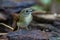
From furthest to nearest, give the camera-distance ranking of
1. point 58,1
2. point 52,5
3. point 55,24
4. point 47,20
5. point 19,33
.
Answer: point 52,5 → point 58,1 → point 47,20 → point 55,24 → point 19,33

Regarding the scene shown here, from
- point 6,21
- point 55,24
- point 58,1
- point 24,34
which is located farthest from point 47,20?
point 58,1

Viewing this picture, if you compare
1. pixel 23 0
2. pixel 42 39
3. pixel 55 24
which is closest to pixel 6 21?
pixel 55 24

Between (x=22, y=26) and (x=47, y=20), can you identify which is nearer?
(x=22, y=26)

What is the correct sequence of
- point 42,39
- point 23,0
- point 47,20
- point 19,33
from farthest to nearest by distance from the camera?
point 23,0
point 47,20
point 19,33
point 42,39

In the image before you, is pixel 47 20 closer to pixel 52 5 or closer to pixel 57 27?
pixel 57 27

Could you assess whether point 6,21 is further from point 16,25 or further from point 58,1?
point 58,1

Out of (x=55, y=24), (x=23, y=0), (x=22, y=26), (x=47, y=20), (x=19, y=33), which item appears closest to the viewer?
(x=19, y=33)

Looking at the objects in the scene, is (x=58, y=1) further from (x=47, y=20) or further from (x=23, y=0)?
(x=23, y=0)

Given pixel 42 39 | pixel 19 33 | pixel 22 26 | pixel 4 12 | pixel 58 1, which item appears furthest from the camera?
pixel 58 1

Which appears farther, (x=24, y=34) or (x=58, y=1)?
(x=58, y=1)
